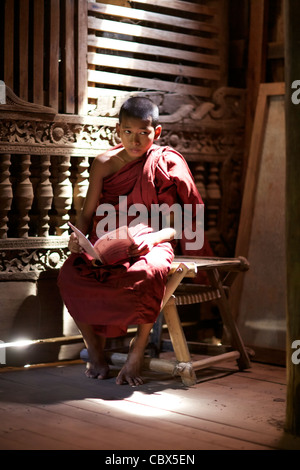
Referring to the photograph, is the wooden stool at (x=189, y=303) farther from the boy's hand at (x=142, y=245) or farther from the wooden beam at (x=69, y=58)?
the wooden beam at (x=69, y=58)

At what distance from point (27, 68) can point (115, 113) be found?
724mm

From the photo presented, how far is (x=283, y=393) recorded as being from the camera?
13.8ft

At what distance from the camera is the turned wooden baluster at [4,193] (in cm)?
462

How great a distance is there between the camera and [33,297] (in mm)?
4824

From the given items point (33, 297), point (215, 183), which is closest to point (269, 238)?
point (215, 183)

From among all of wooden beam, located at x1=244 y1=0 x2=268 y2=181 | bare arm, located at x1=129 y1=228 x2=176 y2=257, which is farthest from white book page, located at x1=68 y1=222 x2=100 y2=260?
wooden beam, located at x1=244 y1=0 x2=268 y2=181

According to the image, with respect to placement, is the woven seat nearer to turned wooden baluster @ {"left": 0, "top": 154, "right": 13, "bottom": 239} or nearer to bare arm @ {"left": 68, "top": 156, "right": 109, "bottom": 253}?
bare arm @ {"left": 68, "top": 156, "right": 109, "bottom": 253}

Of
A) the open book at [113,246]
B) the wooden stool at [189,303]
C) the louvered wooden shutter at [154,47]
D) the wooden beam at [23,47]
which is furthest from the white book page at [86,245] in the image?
the louvered wooden shutter at [154,47]

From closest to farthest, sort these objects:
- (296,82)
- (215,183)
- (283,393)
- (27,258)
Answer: (296,82) → (283,393) → (27,258) → (215,183)

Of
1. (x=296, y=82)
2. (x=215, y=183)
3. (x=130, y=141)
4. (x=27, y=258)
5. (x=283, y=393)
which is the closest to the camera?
(x=296, y=82)

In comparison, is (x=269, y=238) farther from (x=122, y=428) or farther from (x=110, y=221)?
(x=122, y=428)

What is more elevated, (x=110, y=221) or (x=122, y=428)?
(x=110, y=221)

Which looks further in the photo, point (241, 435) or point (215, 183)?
point (215, 183)

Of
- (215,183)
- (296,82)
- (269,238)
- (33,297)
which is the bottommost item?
(33,297)
